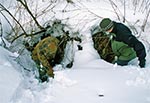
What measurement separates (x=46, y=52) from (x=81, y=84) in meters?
1.06

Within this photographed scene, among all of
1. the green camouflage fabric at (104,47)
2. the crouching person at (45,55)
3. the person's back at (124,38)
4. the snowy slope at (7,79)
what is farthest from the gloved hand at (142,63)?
the snowy slope at (7,79)

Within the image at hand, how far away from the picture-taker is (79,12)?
294 inches

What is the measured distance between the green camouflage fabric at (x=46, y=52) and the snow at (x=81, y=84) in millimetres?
207

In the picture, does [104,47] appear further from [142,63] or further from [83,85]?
[83,85]

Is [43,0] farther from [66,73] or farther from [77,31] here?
[66,73]

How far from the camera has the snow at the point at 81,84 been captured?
491cm

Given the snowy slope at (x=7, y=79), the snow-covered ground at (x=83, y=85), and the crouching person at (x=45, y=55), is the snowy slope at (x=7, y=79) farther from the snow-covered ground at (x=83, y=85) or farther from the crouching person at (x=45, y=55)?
the crouching person at (x=45, y=55)

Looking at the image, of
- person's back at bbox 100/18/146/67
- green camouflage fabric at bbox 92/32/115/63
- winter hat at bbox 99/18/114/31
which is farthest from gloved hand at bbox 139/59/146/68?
winter hat at bbox 99/18/114/31

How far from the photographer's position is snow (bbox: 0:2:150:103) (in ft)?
16.1

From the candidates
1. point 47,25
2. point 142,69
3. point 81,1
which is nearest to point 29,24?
point 47,25

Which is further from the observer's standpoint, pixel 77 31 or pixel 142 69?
pixel 77 31

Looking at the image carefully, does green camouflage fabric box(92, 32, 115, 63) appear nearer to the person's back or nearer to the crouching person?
the person's back

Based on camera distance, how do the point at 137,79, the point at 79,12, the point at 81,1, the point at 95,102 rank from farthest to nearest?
the point at 81,1 → the point at 79,12 → the point at 137,79 → the point at 95,102

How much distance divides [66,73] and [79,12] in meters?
2.18
